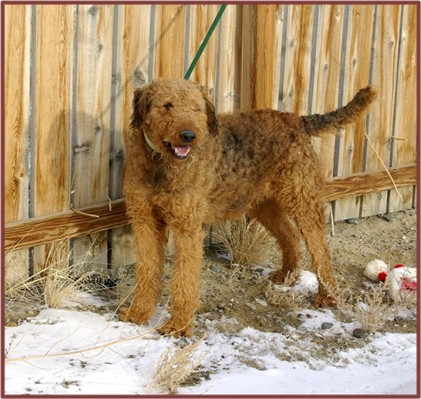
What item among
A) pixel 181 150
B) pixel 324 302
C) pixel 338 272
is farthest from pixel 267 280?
pixel 181 150

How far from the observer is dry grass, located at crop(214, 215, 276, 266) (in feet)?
19.4

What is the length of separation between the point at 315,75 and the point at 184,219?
240 cm

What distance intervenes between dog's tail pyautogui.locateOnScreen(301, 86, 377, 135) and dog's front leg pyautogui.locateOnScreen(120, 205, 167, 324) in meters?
1.26

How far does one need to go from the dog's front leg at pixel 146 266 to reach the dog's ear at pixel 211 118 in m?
0.61

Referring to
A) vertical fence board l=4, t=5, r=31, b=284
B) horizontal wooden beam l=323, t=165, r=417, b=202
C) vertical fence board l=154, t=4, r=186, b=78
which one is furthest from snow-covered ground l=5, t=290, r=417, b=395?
horizontal wooden beam l=323, t=165, r=417, b=202

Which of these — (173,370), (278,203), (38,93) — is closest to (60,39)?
(38,93)

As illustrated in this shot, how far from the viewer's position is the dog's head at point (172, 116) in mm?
4254

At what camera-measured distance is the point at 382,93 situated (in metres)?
7.03

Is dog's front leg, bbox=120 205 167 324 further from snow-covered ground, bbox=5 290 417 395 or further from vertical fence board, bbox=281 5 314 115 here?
vertical fence board, bbox=281 5 314 115

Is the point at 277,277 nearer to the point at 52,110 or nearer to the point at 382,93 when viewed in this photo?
the point at 52,110

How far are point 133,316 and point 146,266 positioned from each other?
319mm

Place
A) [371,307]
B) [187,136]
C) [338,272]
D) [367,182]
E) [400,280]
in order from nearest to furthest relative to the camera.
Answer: [187,136]
[371,307]
[400,280]
[338,272]
[367,182]

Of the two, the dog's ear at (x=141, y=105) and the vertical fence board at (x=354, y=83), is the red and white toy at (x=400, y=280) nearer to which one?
the vertical fence board at (x=354, y=83)

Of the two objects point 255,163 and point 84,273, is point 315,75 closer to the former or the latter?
point 255,163
